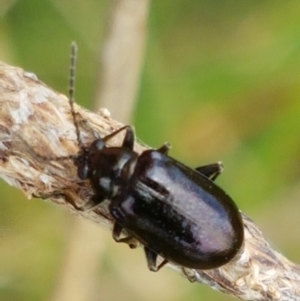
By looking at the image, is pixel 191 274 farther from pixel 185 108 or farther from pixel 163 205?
pixel 185 108

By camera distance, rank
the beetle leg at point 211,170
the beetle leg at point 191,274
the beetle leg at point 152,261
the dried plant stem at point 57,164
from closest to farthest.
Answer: the dried plant stem at point 57,164, the beetle leg at point 191,274, the beetle leg at point 152,261, the beetle leg at point 211,170

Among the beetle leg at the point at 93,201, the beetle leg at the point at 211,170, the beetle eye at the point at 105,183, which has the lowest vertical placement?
the beetle eye at the point at 105,183

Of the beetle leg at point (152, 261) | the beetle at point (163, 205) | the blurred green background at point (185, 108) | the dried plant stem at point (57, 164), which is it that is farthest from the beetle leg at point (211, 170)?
the blurred green background at point (185, 108)

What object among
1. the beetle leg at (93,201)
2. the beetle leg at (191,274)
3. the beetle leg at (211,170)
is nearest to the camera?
the beetle leg at (93,201)

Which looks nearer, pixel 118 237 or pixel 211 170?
pixel 118 237

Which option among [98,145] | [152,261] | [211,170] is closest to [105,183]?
[98,145]

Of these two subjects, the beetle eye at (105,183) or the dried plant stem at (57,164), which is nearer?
the dried plant stem at (57,164)

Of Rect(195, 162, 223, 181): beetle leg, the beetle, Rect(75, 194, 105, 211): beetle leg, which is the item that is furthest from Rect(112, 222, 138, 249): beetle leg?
Rect(195, 162, 223, 181): beetle leg

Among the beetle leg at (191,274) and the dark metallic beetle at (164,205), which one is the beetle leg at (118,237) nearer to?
the dark metallic beetle at (164,205)
